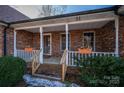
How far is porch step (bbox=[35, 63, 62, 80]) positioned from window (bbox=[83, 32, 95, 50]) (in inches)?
129

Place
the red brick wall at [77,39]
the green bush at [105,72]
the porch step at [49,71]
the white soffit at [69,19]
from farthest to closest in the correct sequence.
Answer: the red brick wall at [77,39], the porch step at [49,71], the white soffit at [69,19], the green bush at [105,72]

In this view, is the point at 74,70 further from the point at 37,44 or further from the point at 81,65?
the point at 37,44

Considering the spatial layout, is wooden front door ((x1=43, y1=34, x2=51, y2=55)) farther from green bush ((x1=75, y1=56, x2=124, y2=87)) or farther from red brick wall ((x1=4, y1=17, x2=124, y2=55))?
green bush ((x1=75, y1=56, x2=124, y2=87))

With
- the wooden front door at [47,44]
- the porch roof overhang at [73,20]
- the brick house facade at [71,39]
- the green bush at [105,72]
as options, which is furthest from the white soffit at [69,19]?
the wooden front door at [47,44]

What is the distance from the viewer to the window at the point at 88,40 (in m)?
9.90

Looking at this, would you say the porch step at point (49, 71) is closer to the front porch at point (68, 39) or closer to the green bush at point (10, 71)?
the front porch at point (68, 39)

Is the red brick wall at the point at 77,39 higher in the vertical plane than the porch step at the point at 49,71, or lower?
higher

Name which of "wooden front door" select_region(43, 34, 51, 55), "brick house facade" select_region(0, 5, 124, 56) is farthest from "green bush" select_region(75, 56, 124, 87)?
"wooden front door" select_region(43, 34, 51, 55)

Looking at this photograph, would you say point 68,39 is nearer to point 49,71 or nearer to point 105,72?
point 49,71

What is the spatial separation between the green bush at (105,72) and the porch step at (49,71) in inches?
71.6

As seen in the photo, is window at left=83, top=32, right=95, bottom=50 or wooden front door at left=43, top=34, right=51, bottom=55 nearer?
window at left=83, top=32, right=95, bottom=50

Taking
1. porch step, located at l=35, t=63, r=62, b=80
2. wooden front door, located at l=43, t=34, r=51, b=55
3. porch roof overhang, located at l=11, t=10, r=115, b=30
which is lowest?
porch step, located at l=35, t=63, r=62, b=80

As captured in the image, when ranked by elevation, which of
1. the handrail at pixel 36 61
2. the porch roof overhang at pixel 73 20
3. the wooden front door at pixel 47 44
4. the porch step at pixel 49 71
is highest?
the porch roof overhang at pixel 73 20

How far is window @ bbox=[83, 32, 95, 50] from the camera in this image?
990 centimetres
